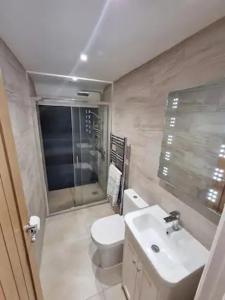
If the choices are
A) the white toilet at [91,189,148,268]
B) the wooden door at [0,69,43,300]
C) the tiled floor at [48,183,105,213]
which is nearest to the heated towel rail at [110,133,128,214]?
the white toilet at [91,189,148,268]

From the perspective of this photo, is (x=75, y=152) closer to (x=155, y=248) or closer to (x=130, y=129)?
(x=130, y=129)

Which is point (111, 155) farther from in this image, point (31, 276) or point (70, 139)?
point (31, 276)

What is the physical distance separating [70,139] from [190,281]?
290 cm

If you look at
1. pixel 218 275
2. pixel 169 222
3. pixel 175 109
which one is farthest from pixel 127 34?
pixel 169 222

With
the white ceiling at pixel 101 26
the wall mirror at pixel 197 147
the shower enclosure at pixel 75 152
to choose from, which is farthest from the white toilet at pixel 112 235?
the white ceiling at pixel 101 26

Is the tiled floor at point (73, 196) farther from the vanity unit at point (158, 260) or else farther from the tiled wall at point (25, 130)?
the vanity unit at point (158, 260)

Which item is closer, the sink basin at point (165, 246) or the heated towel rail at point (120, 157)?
the sink basin at point (165, 246)

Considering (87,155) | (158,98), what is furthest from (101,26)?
(87,155)

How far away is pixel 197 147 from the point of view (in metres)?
1.06

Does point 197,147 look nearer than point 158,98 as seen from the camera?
Yes

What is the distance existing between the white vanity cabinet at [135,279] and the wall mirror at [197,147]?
0.63 metres

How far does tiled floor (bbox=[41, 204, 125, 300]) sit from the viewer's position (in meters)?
1.49

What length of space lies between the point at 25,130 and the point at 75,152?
137 centimetres

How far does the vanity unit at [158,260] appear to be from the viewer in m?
0.90
